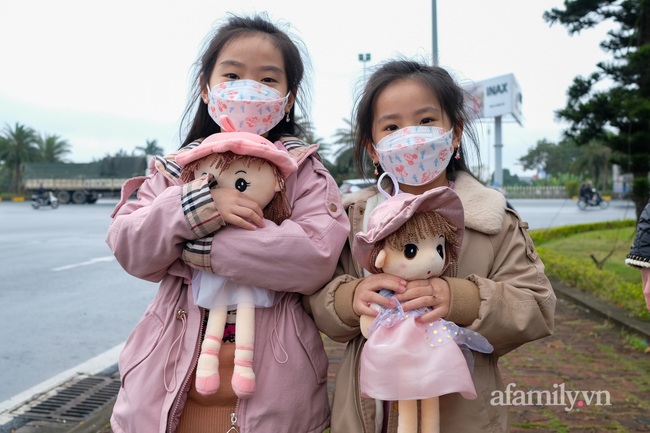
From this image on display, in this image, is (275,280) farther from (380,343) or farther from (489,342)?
(489,342)

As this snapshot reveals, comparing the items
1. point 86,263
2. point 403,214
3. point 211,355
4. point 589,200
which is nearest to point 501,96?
point 589,200

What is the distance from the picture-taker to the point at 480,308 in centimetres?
176

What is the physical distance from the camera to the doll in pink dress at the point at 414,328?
166 centimetres

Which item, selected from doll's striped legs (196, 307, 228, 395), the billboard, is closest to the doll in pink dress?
doll's striped legs (196, 307, 228, 395)

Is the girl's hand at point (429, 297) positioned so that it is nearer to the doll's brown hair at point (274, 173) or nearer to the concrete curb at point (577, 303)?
the doll's brown hair at point (274, 173)

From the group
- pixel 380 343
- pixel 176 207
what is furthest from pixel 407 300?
pixel 176 207

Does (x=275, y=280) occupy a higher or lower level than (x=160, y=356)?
higher

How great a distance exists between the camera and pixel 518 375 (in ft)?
14.6

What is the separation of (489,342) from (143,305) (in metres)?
6.12

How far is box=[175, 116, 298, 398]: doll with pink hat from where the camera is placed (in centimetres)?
→ 174

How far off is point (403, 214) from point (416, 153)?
1.19 ft

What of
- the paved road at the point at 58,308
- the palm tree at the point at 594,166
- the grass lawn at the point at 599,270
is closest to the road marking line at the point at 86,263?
the paved road at the point at 58,308

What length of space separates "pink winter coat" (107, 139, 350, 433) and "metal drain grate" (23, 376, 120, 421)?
2.27 meters

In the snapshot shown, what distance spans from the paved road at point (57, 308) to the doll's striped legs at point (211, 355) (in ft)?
10.2
